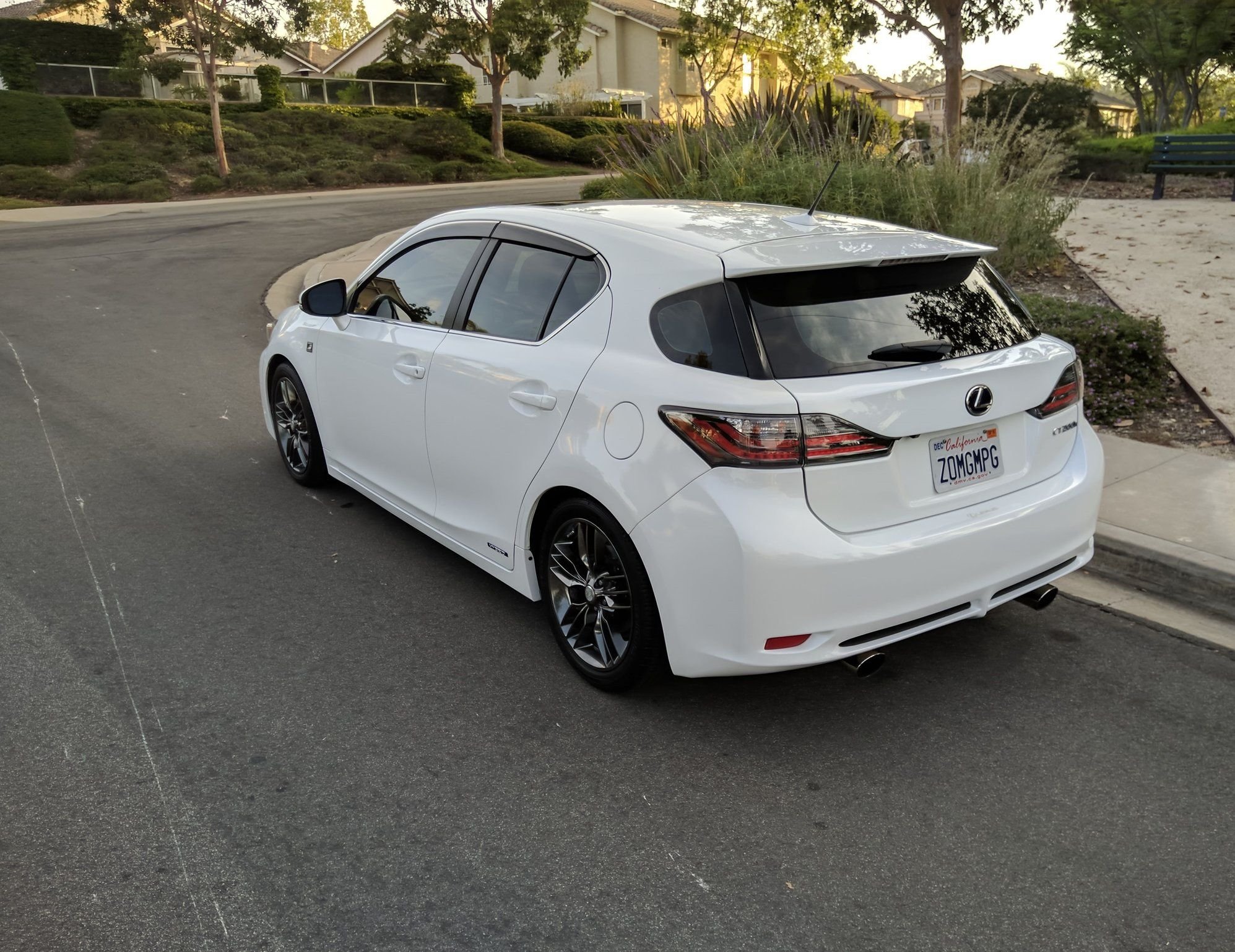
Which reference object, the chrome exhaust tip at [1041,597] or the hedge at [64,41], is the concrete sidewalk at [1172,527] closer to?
the chrome exhaust tip at [1041,597]

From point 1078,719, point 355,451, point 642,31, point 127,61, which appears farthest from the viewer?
point 642,31

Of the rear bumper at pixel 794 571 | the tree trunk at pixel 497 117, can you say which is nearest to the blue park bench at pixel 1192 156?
the rear bumper at pixel 794 571

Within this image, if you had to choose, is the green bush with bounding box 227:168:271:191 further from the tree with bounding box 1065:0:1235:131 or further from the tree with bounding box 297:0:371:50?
the tree with bounding box 297:0:371:50

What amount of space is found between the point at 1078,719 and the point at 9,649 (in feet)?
13.4

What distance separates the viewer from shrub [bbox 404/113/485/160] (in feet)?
135

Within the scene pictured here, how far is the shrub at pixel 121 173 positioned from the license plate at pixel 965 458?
102ft

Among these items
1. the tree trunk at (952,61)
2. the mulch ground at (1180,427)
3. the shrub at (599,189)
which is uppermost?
the tree trunk at (952,61)

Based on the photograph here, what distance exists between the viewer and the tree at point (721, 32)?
1806 inches

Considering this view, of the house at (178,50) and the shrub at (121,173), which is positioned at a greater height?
the house at (178,50)

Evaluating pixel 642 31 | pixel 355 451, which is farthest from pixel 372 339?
pixel 642 31

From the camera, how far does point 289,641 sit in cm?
436

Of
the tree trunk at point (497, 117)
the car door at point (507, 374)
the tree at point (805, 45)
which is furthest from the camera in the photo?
the tree at point (805, 45)

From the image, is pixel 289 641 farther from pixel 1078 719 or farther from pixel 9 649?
pixel 1078 719

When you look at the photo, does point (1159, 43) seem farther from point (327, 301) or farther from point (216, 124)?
point (327, 301)
